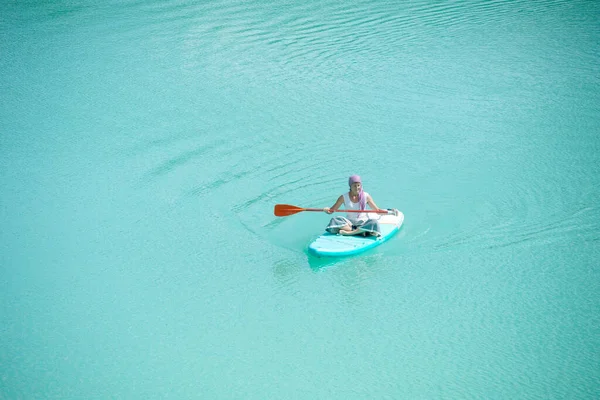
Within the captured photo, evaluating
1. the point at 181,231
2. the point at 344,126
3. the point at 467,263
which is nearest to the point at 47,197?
the point at 181,231

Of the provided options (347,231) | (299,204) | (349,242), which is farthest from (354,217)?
(299,204)

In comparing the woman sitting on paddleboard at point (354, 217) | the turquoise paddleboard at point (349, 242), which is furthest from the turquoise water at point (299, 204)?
the woman sitting on paddleboard at point (354, 217)

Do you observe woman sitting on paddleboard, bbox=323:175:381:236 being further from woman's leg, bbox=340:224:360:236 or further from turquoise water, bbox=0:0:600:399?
turquoise water, bbox=0:0:600:399

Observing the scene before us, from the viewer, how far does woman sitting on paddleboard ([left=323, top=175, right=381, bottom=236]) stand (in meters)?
7.61

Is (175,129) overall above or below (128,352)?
above

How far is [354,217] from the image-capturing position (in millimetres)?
7918

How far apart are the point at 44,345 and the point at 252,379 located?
2208mm

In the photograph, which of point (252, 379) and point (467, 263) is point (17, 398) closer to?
point (252, 379)

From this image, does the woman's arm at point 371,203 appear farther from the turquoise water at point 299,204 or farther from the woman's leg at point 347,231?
the turquoise water at point 299,204

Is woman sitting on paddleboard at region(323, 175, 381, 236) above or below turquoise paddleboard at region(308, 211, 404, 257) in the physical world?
above

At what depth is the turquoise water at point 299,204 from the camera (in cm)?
602

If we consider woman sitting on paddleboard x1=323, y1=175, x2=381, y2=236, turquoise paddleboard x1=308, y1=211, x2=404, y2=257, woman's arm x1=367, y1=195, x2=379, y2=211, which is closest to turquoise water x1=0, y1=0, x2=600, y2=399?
turquoise paddleboard x1=308, y1=211, x2=404, y2=257

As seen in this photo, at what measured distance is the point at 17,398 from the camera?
5680mm

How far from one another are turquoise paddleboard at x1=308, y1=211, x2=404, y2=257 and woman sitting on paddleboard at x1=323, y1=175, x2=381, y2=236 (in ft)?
0.27
